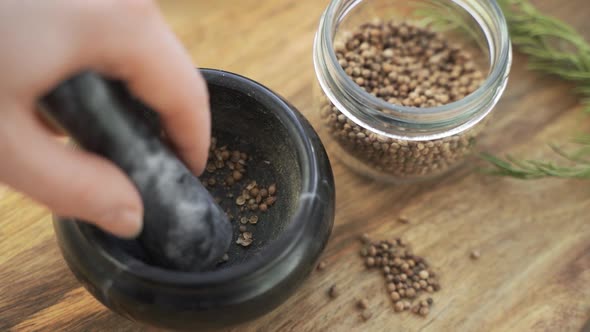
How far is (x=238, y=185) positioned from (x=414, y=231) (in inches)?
13.0

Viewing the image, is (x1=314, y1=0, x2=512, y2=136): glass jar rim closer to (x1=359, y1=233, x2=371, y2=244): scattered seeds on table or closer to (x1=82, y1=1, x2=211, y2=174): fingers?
(x1=359, y1=233, x2=371, y2=244): scattered seeds on table

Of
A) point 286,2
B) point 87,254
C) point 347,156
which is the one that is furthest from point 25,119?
point 286,2

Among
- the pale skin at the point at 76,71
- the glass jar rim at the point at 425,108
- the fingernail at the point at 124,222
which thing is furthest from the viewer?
the glass jar rim at the point at 425,108

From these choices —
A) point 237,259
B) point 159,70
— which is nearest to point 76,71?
point 159,70

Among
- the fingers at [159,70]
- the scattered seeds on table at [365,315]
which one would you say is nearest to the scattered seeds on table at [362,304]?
the scattered seeds on table at [365,315]

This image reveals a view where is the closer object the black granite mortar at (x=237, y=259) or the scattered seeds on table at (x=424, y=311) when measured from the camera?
the black granite mortar at (x=237, y=259)

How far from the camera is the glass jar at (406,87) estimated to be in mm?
1018

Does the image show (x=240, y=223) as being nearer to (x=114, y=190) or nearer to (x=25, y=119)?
(x=114, y=190)

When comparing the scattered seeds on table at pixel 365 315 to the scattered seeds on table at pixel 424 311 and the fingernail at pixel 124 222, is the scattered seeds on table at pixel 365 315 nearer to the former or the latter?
the scattered seeds on table at pixel 424 311

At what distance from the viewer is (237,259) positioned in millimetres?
952

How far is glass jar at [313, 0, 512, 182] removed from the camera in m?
1.02

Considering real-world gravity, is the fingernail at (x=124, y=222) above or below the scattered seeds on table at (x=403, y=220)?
above

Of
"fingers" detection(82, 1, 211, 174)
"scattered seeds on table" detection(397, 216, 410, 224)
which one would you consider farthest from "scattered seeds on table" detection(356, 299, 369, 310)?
"fingers" detection(82, 1, 211, 174)

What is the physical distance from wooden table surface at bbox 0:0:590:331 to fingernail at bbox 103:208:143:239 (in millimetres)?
309
